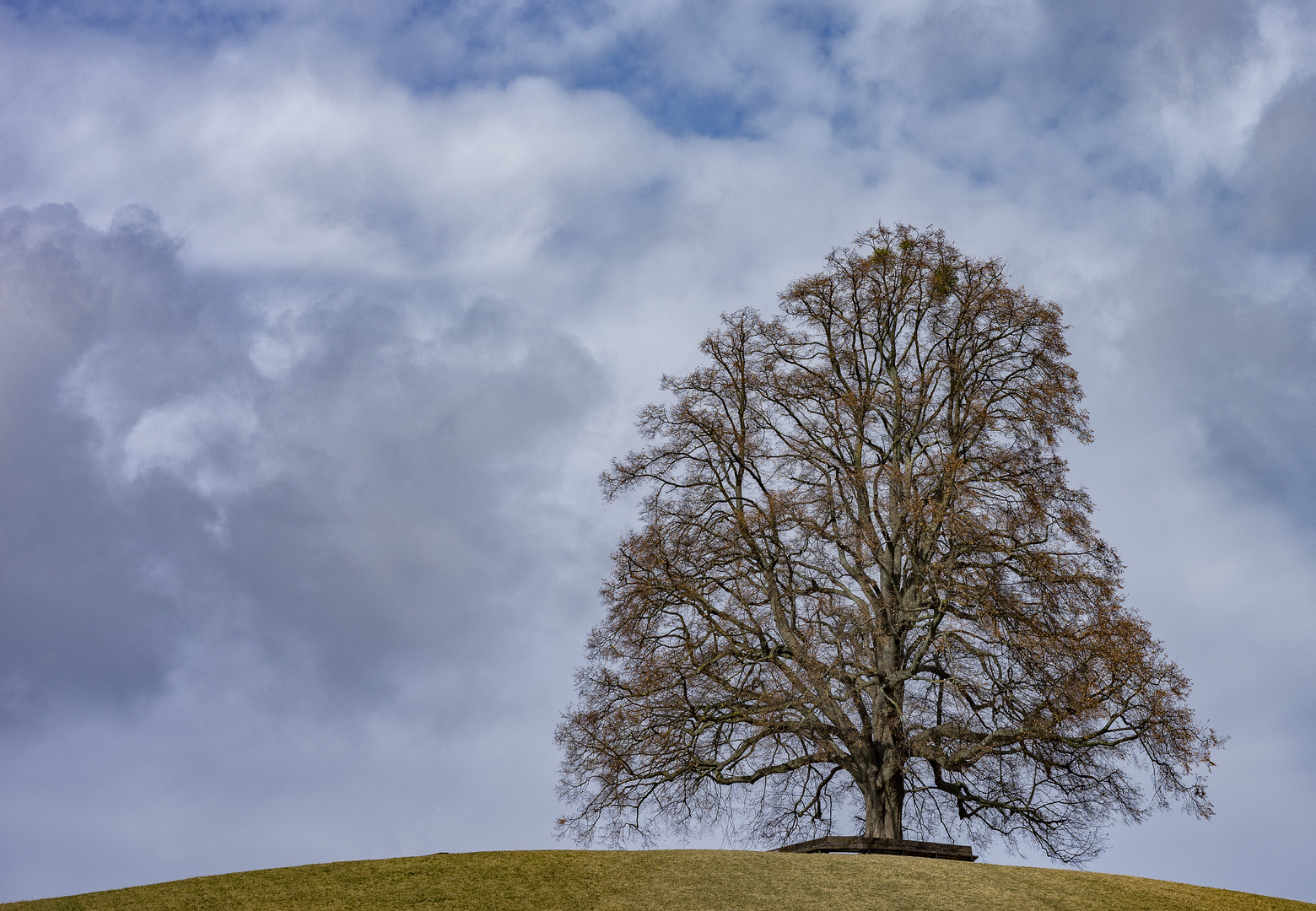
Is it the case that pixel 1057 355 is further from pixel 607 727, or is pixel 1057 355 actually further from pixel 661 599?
pixel 607 727

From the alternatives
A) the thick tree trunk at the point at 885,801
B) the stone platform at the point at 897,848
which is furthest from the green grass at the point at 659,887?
the thick tree trunk at the point at 885,801

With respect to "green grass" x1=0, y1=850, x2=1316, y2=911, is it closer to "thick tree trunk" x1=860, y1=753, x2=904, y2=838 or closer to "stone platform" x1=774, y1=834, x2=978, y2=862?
"stone platform" x1=774, y1=834, x2=978, y2=862

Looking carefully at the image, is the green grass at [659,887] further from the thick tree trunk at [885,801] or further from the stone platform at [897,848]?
the thick tree trunk at [885,801]

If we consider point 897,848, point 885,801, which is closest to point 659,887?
point 897,848

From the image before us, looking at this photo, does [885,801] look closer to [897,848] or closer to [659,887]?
[897,848]

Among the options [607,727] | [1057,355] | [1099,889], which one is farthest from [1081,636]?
[607,727]

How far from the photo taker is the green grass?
15.9 m

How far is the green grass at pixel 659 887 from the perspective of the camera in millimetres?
15922

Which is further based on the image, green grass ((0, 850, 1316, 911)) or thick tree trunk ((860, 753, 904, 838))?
thick tree trunk ((860, 753, 904, 838))

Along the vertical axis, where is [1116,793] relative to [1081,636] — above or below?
below

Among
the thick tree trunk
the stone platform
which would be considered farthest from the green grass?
the thick tree trunk

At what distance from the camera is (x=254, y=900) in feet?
52.3

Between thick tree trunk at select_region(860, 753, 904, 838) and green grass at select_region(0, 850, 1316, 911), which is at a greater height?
thick tree trunk at select_region(860, 753, 904, 838)

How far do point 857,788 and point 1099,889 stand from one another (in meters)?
6.67
